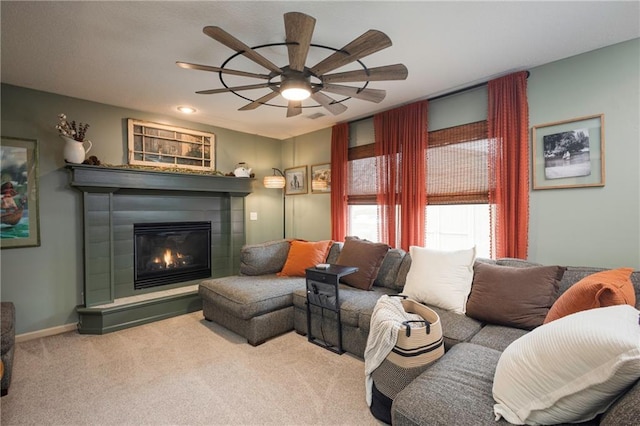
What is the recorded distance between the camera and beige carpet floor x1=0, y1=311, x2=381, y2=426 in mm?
1853

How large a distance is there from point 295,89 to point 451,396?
1935mm

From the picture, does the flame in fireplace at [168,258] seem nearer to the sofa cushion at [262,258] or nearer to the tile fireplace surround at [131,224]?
the tile fireplace surround at [131,224]

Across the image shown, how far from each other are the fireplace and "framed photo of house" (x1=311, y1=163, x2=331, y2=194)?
1.68m

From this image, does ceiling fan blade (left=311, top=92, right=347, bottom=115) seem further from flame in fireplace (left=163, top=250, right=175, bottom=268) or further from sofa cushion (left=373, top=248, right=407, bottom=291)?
flame in fireplace (left=163, top=250, right=175, bottom=268)

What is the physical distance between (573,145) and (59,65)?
4.33 metres

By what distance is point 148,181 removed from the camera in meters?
3.51

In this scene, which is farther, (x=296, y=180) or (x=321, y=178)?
(x=296, y=180)

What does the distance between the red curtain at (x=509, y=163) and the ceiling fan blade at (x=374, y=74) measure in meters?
1.34

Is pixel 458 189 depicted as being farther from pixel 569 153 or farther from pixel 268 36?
pixel 268 36

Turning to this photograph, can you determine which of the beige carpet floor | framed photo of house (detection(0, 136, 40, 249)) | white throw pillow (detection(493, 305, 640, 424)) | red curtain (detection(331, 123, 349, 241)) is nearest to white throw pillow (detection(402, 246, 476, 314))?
the beige carpet floor

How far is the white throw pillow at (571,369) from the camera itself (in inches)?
35.0

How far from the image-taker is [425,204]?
328 cm

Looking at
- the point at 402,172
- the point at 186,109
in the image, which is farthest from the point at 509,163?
the point at 186,109

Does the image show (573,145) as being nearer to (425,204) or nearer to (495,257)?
(495,257)
